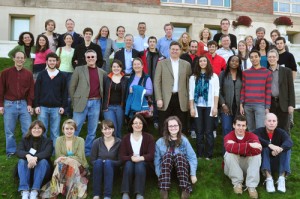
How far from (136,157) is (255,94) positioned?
261 centimetres

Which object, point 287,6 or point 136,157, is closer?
point 136,157

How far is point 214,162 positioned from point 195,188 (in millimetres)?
898

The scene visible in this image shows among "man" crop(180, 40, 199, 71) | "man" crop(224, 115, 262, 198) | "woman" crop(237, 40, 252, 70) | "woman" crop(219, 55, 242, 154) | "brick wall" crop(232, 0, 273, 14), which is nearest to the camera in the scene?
"man" crop(224, 115, 262, 198)

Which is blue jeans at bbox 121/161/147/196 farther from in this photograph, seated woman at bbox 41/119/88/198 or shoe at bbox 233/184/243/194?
shoe at bbox 233/184/243/194

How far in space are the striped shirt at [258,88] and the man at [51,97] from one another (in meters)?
3.55

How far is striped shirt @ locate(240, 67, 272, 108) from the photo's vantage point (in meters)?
7.09

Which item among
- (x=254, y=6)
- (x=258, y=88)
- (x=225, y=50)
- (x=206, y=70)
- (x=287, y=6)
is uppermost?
(x=287, y=6)

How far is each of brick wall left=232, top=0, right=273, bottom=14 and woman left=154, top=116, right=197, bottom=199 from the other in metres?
16.5

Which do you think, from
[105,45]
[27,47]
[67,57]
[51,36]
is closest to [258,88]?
[105,45]

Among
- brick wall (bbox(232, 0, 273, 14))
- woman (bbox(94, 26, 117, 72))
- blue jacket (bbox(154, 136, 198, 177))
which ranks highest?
brick wall (bbox(232, 0, 273, 14))

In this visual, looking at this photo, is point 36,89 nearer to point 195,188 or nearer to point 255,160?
point 195,188

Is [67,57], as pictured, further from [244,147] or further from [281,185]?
[281,185]

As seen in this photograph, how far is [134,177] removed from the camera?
619 cm

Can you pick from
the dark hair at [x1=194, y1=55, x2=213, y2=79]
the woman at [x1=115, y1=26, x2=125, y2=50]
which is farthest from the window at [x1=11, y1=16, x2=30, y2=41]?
the dark hair at [x1=194, y1=55, x2=213, y2=79]
